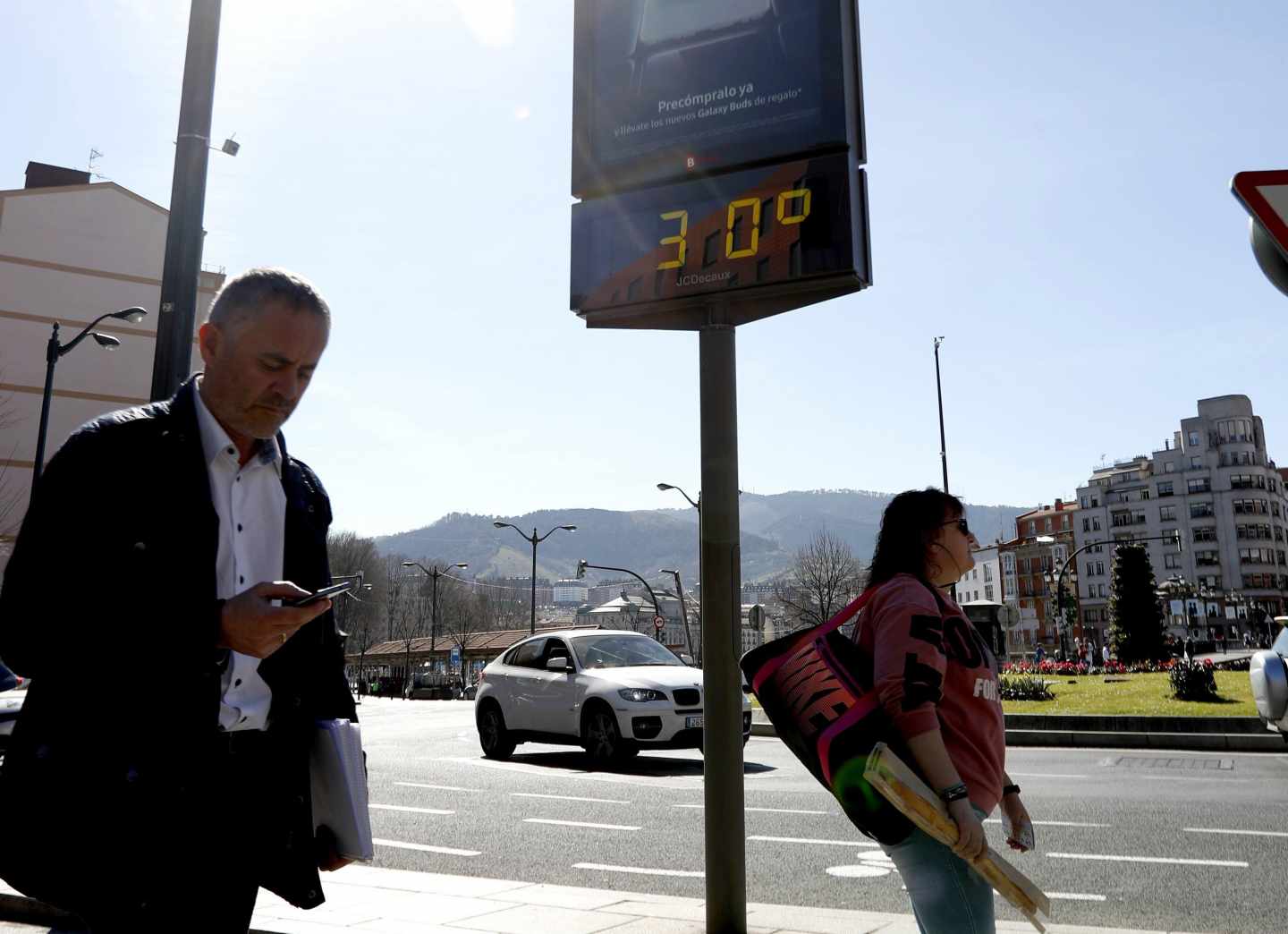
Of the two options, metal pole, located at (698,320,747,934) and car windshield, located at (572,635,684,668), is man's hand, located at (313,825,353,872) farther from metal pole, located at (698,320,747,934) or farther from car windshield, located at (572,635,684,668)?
car windshield, located at (572,635,684,668)

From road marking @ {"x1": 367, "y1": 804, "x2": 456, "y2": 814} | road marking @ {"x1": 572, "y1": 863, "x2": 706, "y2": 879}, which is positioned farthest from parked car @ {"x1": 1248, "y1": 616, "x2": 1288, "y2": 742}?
road marking @ {"x1": 367, "y1": 804, "x2": 456, "y2": 814}

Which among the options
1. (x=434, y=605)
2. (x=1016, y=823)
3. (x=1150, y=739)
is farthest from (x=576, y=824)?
(x=434, y=605)

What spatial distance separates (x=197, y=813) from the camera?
6.52ft

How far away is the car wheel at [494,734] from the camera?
14664 millimetres

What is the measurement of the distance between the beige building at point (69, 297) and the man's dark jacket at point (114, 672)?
142ft

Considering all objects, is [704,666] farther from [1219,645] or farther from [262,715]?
[1219,645]

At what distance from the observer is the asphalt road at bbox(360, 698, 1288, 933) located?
20.6 ft

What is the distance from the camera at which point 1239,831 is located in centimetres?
820

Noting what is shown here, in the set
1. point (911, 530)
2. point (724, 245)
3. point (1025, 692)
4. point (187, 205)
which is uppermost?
point (724, 245)

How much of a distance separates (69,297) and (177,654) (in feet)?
160

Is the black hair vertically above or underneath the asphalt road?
above

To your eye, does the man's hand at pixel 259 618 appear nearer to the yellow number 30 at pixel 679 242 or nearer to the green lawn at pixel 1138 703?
the yellow number 30 at pixel 679 242

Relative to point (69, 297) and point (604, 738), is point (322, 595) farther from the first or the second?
point (69, 297)

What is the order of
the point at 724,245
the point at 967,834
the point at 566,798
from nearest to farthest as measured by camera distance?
the point at 967,834
the point at 724,245
the point at 566,798
